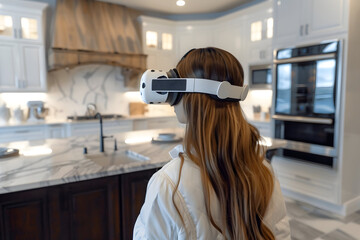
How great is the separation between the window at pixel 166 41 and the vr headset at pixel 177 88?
4.34m

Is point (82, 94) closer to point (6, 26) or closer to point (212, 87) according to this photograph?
point (6, 26)

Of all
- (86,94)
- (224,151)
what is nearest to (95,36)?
(86,94)

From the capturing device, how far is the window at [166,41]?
4.94 m

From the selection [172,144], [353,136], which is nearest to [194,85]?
[172,144]

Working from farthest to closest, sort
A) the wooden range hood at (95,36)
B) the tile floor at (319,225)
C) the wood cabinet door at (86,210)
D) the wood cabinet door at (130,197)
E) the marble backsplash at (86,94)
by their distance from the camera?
the marble backsplash at (86,94)
the wooden range hood at (95,36)
the tile floor at (319,225)
the wood cabinet door at (130,197)
the wood cabinet door at (86,210)

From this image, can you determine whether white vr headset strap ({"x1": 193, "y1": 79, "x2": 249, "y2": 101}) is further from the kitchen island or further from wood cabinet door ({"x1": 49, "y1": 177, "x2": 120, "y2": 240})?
wood cabinet door ({"x1": 49, "y1": 177, "x2": 120, "y2": 240})

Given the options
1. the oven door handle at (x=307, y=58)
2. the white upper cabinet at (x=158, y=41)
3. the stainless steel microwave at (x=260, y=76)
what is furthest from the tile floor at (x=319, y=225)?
the white upper cabinet at (x=158, y=41)

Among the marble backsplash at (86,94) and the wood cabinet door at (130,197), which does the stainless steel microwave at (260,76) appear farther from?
the wood cabinet door at (130,197)

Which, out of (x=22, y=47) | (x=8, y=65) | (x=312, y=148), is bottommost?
(x=312, y=148)

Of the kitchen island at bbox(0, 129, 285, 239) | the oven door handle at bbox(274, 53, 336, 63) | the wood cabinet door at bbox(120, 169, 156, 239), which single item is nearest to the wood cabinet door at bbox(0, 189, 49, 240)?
the kitchen island at bbox(0, 129, 285, 239)

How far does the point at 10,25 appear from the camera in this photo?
3.54 m

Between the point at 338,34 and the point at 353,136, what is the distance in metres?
1.08

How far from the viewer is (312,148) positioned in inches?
113

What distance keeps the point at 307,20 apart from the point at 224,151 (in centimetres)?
277
